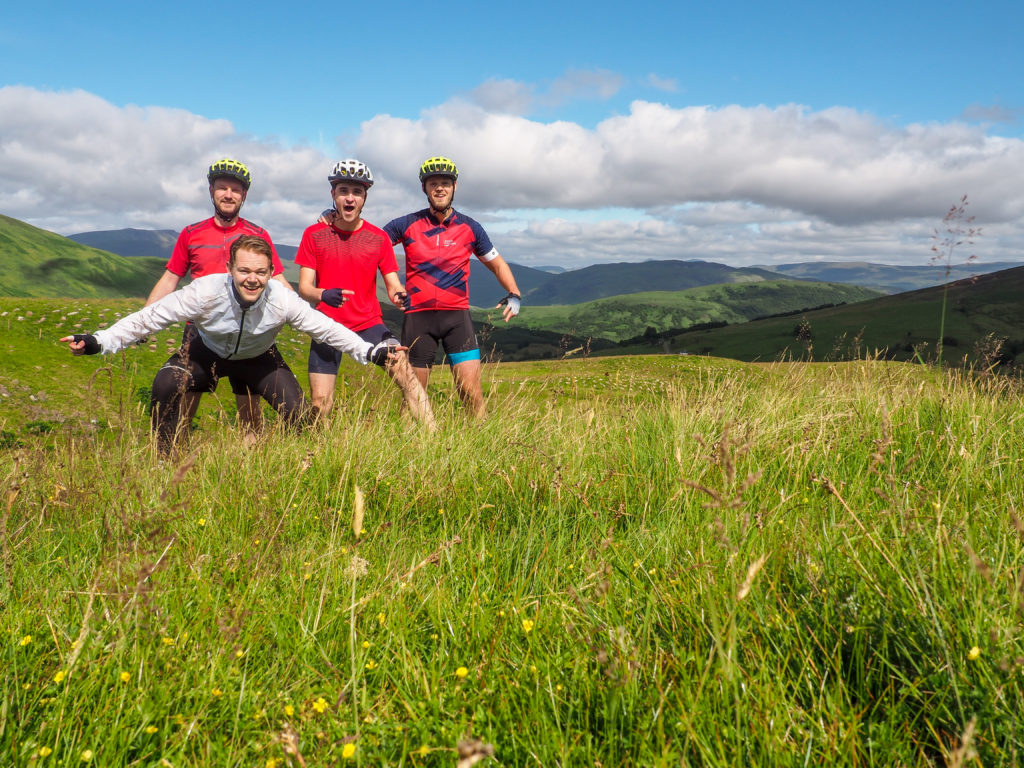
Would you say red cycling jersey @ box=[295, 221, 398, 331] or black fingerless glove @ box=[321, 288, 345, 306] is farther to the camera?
red cycling jersey @ box=[295, 221, 398, 331]

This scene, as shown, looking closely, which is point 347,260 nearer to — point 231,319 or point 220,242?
point 220,242

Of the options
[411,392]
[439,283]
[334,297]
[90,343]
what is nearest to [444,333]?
[439,283]

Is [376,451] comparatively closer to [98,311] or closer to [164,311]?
[164,311]

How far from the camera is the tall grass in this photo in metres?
1.86

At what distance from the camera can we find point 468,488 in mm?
4371

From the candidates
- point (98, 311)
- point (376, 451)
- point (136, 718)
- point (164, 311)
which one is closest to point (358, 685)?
point (136, 718)

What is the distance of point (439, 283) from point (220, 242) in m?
2.58

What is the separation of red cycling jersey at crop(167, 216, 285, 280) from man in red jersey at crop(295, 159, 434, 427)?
0.56 metres

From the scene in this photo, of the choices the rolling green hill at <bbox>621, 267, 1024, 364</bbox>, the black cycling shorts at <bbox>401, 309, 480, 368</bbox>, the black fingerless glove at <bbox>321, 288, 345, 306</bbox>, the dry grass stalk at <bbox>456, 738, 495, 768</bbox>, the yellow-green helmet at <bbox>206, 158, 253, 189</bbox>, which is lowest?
the rolling green hill at <bbox>621, 267, 1024, 364</bbox>

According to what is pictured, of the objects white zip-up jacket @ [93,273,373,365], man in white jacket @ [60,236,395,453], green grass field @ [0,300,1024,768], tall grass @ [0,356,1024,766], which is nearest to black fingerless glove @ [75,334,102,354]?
man in white jacket @ [60,236,395,453]

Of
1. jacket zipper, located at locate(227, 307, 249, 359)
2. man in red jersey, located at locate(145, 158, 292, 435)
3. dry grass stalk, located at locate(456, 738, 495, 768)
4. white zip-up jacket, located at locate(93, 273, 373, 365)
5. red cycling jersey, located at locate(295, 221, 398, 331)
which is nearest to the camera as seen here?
dry grass stalk, located at locate(456, 738, 495, 768)

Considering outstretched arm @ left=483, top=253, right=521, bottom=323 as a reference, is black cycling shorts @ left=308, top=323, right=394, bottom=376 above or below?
below

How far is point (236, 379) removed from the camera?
22.3ft

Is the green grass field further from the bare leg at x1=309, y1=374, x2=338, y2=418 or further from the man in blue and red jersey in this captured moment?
the man in blue and red jersey
